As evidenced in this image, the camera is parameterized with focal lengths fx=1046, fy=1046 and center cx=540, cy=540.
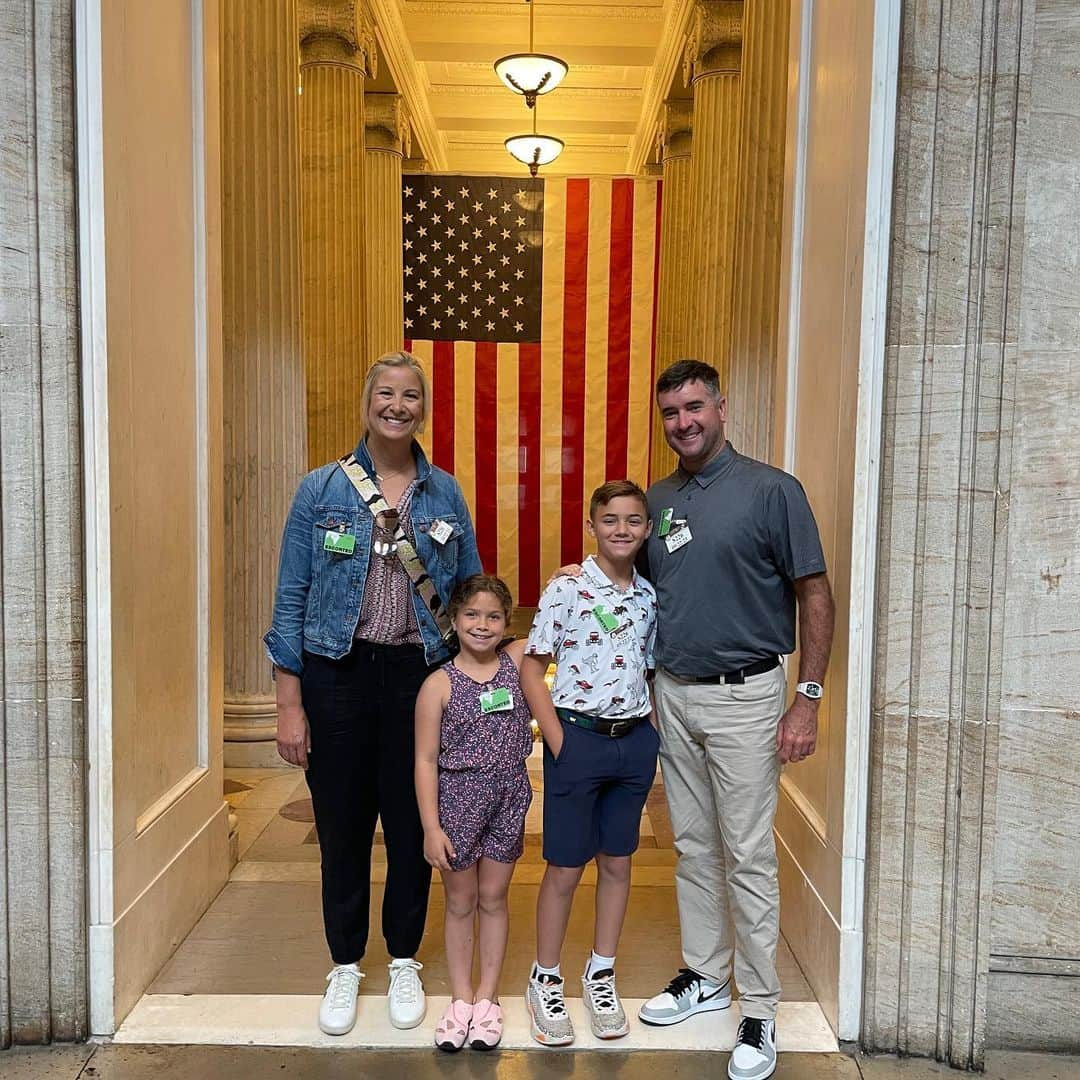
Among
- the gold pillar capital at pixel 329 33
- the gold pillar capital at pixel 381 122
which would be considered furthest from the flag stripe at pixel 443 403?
the gold pillar capital at pixel 381 122

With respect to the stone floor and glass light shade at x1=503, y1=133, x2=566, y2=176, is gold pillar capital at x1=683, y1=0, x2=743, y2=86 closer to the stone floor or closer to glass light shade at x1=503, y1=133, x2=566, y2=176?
glass light shade at x1=503, y1=133, x2=566, y2=176

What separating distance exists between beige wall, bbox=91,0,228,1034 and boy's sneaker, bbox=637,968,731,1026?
5.59 feet

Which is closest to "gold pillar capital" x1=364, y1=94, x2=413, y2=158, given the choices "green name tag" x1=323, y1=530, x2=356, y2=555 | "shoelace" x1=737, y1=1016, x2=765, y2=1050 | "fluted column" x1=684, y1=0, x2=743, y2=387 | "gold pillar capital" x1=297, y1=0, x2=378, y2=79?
"gold pillar capital" x1=297, y1=0, x2=378, y2=79

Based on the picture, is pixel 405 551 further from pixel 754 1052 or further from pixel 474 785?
pixel 754 1052

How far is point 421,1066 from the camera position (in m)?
3.11

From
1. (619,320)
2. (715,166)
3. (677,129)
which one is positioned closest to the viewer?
(715,166)

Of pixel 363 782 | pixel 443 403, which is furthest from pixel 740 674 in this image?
pixel 443 403

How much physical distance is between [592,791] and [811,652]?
0.77 meters

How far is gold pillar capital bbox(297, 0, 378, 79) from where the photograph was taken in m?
8.02

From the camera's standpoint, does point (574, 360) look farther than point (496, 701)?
Yes

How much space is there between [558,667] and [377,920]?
1750 millimetres

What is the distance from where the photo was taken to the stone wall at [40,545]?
10.2ft

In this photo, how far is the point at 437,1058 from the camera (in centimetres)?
316

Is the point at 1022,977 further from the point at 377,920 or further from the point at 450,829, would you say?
the point at 377,920
